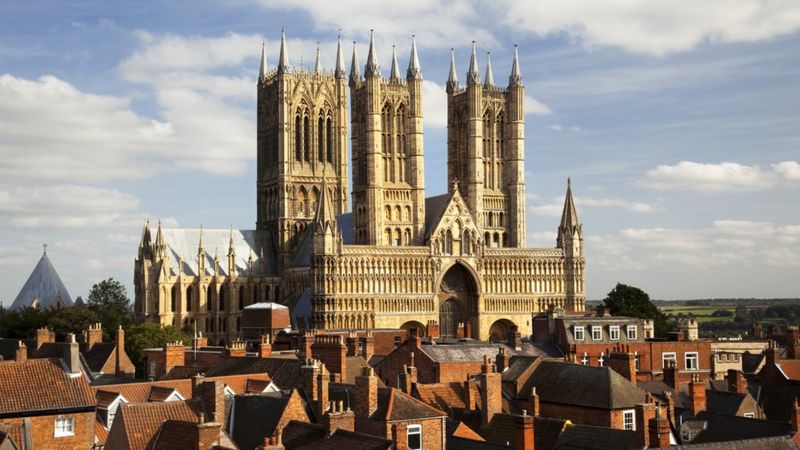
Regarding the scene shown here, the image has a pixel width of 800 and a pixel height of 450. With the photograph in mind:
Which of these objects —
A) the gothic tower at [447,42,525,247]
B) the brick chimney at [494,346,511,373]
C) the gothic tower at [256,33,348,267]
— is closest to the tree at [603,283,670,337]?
the gothic tower at [447,42,525,247]

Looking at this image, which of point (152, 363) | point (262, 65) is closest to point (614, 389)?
point (152, 363)

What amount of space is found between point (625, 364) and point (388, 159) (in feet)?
241

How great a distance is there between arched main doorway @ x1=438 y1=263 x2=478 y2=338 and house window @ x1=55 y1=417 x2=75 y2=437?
8444 cm

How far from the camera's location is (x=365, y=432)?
3803 cm

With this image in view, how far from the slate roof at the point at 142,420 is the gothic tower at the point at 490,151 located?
91.8m

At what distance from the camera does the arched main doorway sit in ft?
410

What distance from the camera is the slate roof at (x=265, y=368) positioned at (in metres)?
48.8

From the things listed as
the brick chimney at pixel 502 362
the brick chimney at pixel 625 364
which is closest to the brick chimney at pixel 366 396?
the brick chimney at pixel 502 362

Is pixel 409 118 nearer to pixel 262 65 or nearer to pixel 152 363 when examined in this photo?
pixel 262 65

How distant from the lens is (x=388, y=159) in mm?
126062

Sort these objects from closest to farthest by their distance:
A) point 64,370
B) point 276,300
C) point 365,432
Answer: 1. point 365,432
2. point 64,370
3. point 276,300

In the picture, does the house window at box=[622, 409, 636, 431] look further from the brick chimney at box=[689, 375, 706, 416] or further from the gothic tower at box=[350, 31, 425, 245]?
the gothic tower at box=[350, 31, 425, 245]

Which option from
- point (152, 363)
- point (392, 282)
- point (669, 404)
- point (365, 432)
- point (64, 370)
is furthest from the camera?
point (392, 282)

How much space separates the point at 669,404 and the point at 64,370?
78.5 ft
